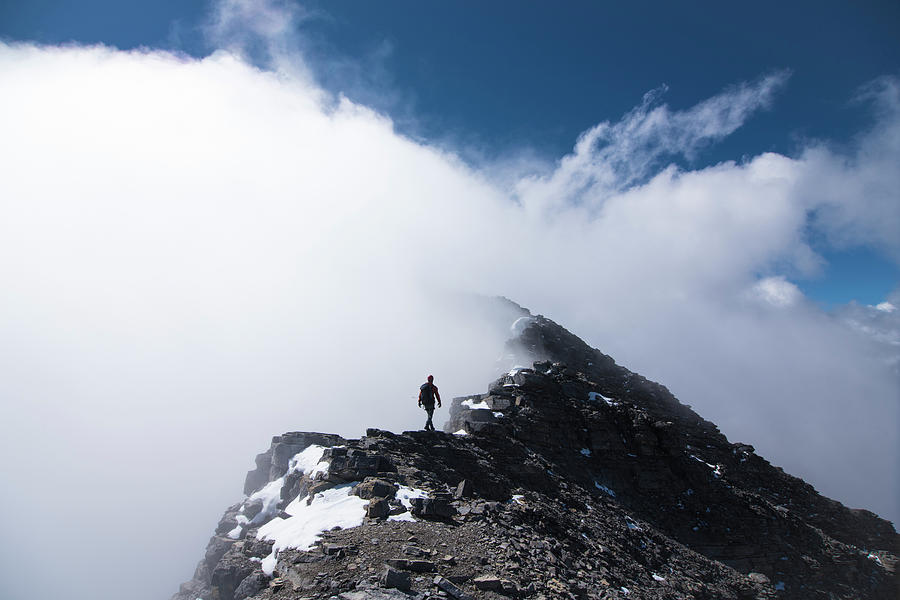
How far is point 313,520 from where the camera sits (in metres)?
15.9

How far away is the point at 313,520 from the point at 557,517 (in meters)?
11.6

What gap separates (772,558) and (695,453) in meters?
11.0

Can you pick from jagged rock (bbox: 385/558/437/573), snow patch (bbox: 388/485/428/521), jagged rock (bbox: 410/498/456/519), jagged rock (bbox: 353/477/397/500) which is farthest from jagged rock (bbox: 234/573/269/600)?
jagged rock (bbox: 385/558/437/573)

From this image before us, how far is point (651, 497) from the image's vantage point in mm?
31781

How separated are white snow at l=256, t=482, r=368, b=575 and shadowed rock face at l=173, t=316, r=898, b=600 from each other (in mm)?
465

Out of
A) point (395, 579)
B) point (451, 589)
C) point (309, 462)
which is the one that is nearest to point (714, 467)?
point (309, 462)

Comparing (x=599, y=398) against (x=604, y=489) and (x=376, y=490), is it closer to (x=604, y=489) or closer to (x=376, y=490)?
(x=604, y=489)

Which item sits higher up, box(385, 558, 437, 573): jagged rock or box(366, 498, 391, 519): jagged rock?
box(366, 498, 391, 519): jagged rock

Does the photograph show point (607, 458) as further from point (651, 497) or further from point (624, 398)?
point (624, 398)

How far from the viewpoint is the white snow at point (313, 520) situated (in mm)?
14602

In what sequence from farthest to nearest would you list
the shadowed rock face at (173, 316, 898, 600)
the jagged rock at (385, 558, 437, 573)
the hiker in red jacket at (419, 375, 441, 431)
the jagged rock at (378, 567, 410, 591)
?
the hiker in red jacket at (419, 375, 441, 431)
the shadowed rock face at (173, 316, 898, 600)
the jagged rock at (385, 558, 437, 573)
the jagged rock at (378, 567, 410, 591)

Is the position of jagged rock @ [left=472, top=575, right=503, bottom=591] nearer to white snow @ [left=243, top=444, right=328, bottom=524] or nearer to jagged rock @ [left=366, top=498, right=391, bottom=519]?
jagged rock @ [left=366, top=498, right=391, bottom=519]

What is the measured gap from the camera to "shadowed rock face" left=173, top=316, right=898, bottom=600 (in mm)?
12117

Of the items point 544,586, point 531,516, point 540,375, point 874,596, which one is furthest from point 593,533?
point 874,596
